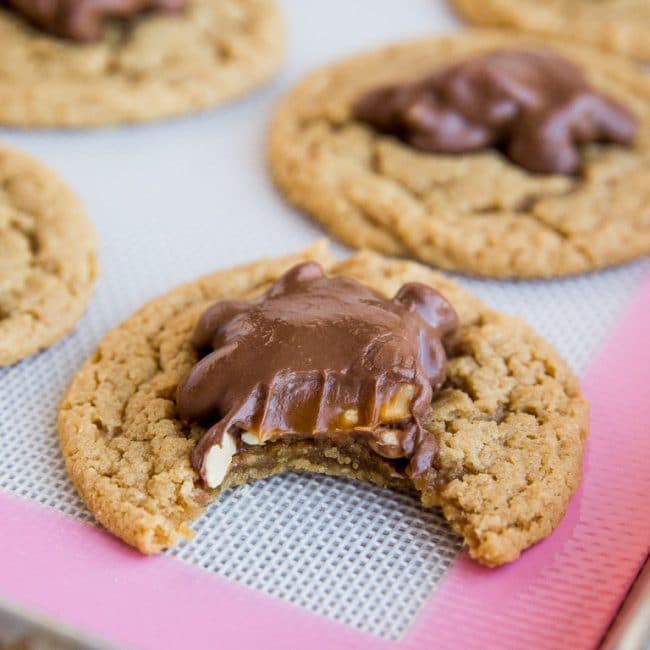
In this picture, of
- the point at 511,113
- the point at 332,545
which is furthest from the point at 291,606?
the point at 511,113

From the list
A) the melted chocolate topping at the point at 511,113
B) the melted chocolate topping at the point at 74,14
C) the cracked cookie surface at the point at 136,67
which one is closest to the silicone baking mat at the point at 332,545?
the melted chocolate topping at the point at 511,113

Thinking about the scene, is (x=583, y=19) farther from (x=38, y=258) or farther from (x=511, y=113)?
(x=38, y=258)

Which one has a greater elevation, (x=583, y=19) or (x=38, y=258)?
(x=583, y=19)

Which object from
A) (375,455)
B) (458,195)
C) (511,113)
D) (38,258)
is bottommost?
(38,258)

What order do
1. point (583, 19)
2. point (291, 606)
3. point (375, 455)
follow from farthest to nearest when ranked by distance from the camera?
1. point (583, 19)
2. point (375, 455)
3. point (291, 606)

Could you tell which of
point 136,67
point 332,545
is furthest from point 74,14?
point 332,545

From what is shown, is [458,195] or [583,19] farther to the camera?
[583,19]

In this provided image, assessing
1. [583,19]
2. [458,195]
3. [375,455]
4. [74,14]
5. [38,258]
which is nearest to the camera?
[375,455]

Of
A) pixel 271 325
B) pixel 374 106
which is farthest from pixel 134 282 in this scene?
pixel 374 106

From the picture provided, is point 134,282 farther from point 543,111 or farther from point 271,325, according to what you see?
point 543,111
